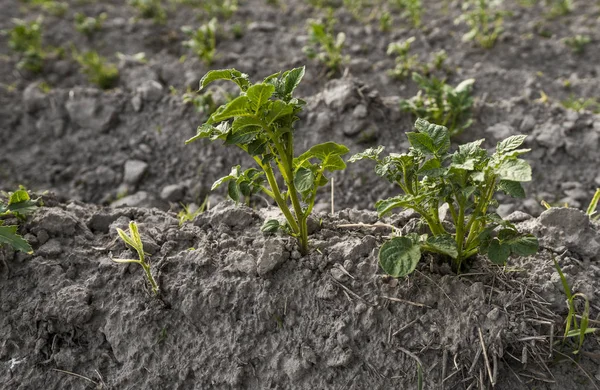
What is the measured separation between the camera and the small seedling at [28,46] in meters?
4.55

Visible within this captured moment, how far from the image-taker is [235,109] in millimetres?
1753

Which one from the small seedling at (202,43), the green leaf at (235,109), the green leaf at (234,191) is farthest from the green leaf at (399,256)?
the small seedling at (202,43)

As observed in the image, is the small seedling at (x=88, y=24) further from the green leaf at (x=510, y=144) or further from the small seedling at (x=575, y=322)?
the small seedling at (x=575, y=322)

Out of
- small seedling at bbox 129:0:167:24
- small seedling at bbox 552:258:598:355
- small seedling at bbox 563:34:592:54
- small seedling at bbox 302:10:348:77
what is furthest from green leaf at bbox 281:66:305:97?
small seedling at bbox 129:0:167:24

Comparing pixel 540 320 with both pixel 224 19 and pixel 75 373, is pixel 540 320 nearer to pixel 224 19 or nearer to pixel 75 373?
pixel 75 373

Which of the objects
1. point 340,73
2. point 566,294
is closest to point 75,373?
point 566,294

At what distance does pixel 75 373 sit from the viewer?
2.07 meters

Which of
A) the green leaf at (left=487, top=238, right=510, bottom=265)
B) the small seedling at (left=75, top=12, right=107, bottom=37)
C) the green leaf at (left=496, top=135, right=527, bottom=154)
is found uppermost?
the small seedling at (left=75, top=12, right=107, bottom=37)

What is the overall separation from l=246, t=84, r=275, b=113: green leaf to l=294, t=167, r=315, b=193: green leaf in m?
0.33

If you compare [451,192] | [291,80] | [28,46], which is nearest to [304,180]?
[291,80]

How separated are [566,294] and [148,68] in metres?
3.69

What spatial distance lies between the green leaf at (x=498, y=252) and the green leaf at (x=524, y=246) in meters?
0.02

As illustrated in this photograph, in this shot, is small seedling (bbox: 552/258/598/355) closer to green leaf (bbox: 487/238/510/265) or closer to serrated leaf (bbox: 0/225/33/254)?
green leaf (bbox: 487/238/510/265)

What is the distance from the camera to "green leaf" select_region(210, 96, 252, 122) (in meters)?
1.72
